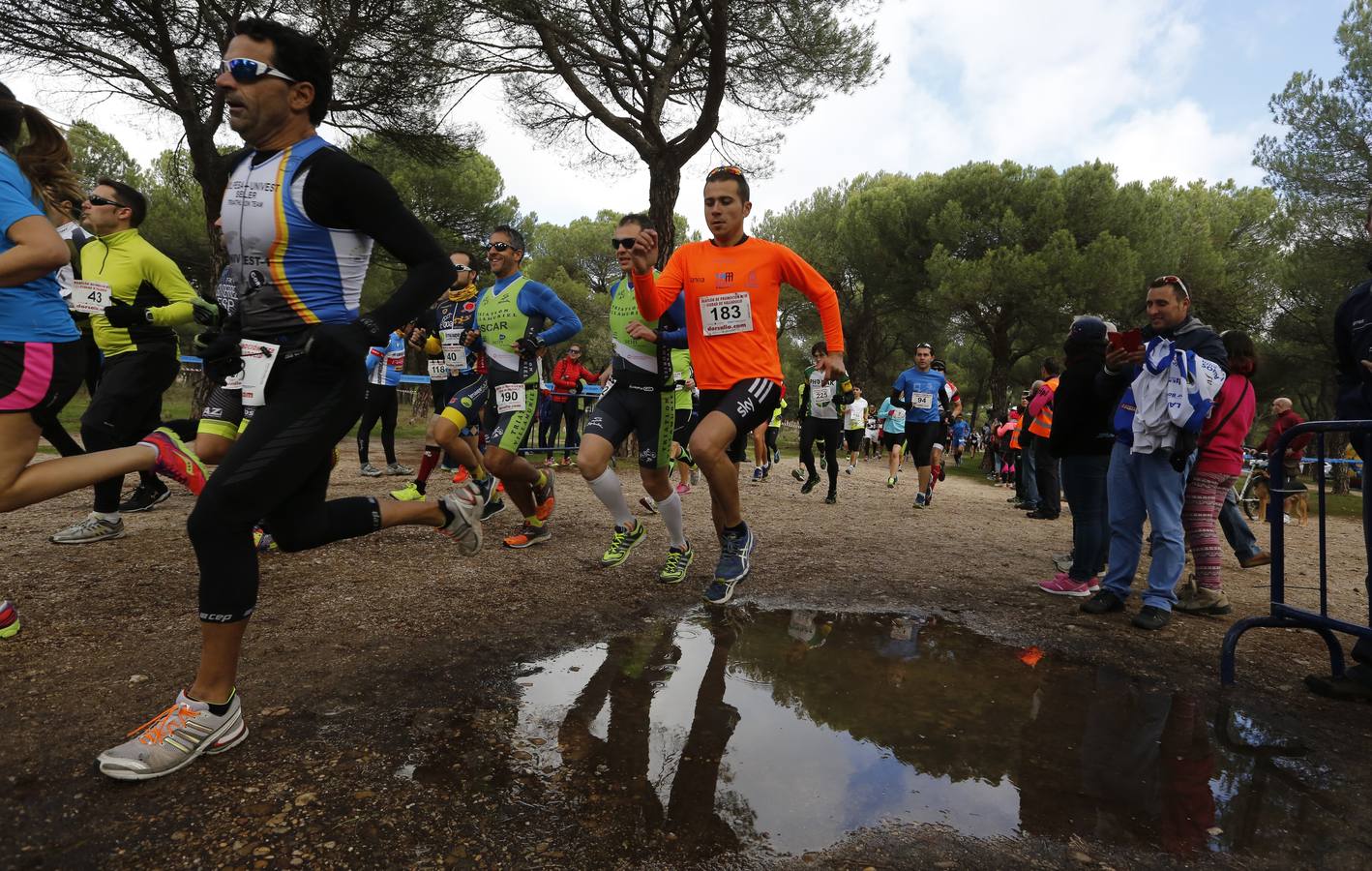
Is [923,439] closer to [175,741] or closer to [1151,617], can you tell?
[1151,617]

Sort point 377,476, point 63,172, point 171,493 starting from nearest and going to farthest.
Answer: point 63,172 → point 171,493 → point 377,476

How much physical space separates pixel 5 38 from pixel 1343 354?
13.9m

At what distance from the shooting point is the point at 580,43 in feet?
36.7

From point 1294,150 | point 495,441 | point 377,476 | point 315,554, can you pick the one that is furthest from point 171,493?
point 1294,150

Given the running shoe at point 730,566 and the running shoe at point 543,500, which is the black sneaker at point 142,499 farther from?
the running shoe at point 730,566

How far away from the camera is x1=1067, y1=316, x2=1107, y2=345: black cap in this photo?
4496 mm

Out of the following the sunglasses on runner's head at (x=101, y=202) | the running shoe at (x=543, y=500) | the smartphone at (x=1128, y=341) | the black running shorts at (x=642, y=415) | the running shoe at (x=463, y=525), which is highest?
the sunglasses on runner's head at (x=101, y=202)

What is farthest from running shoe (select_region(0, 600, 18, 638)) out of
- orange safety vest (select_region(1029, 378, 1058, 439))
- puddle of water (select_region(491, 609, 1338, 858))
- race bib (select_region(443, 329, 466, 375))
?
orange safety vest (select_region(1029, 378, 1058, 439))

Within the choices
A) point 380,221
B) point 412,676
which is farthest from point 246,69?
point 412,676

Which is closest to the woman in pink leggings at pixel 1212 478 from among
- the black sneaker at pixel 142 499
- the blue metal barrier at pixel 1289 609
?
the blue metal barrier at pixel 1289 609

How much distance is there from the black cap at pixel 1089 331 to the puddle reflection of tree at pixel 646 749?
121 inches

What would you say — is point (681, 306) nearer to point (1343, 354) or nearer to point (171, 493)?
point (1343, 354)

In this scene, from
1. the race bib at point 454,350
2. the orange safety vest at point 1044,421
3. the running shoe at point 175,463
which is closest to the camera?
the running shoe at point 175,463

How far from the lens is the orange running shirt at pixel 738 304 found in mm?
4066
